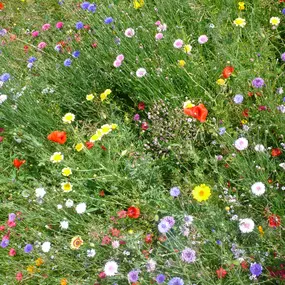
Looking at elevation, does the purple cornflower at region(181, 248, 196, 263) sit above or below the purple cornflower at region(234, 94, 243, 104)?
below

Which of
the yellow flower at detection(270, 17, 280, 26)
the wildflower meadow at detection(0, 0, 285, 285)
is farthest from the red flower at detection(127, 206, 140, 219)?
the yellow flower at detection(270, 17, 280, 26)

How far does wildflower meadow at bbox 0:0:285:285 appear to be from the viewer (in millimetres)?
1985

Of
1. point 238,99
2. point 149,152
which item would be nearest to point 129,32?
point 149,152

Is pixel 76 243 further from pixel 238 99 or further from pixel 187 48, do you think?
pixel 187 48

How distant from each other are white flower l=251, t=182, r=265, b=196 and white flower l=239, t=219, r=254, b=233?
16 centimetres

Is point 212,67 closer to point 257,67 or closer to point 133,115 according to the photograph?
point 257,67

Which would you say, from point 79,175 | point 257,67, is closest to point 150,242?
point 79,175

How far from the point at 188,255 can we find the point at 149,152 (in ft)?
3.28

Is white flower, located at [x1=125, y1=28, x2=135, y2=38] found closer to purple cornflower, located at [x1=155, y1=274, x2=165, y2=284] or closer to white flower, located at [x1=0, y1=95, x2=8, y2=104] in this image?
white flower, located at [x1=0, y1=95, x2=8, y2=104]

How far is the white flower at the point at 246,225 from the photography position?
1.82 m

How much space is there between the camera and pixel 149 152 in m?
2.72

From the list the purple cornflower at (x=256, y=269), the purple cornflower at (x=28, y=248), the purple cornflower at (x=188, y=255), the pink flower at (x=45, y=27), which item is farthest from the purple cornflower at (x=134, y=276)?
the pink flower at (x=45, y=27)

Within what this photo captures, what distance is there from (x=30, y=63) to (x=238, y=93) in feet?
6.16

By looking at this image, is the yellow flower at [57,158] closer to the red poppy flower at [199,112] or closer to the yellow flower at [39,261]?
the yellow flower at [39,261]
